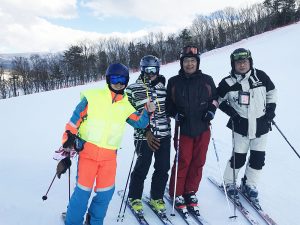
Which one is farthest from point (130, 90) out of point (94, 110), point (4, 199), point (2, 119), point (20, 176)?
point (2, 119)

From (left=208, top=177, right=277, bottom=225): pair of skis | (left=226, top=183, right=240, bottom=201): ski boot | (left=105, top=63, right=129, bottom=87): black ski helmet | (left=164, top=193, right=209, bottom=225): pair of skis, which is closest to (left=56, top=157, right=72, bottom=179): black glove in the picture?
(left=105, top=63, right=129, bottom=87): black ski helmet

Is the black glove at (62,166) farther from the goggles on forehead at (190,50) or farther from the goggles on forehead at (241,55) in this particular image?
the goggles on forehead at (241,55)

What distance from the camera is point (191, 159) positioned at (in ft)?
12.7

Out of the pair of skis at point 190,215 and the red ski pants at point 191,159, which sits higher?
the red ski pants at point 191,159

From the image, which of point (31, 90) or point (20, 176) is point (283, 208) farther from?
point (31, 90)

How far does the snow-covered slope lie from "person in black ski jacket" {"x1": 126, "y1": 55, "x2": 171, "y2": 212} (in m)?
0.43

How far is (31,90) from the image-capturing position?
61969mm

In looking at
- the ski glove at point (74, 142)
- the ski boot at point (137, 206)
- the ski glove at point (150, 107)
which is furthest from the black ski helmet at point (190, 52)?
the ski boot at point (137, 206)

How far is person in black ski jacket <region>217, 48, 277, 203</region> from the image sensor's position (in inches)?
158

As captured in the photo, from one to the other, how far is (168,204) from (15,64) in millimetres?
71486

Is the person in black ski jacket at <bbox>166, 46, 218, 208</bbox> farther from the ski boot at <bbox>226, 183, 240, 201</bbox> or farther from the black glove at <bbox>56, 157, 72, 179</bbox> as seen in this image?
the black glove at <bbox>56, 157, 72, 179</bbox>

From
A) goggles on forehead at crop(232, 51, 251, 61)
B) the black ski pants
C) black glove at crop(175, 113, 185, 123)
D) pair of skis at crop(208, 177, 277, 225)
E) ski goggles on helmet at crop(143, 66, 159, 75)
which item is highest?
goggles on forehead at crop(232, 51, 251, 61)

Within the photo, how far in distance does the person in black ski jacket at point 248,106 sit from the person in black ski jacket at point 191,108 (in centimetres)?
37

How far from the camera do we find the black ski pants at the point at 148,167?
3695 millimetres
